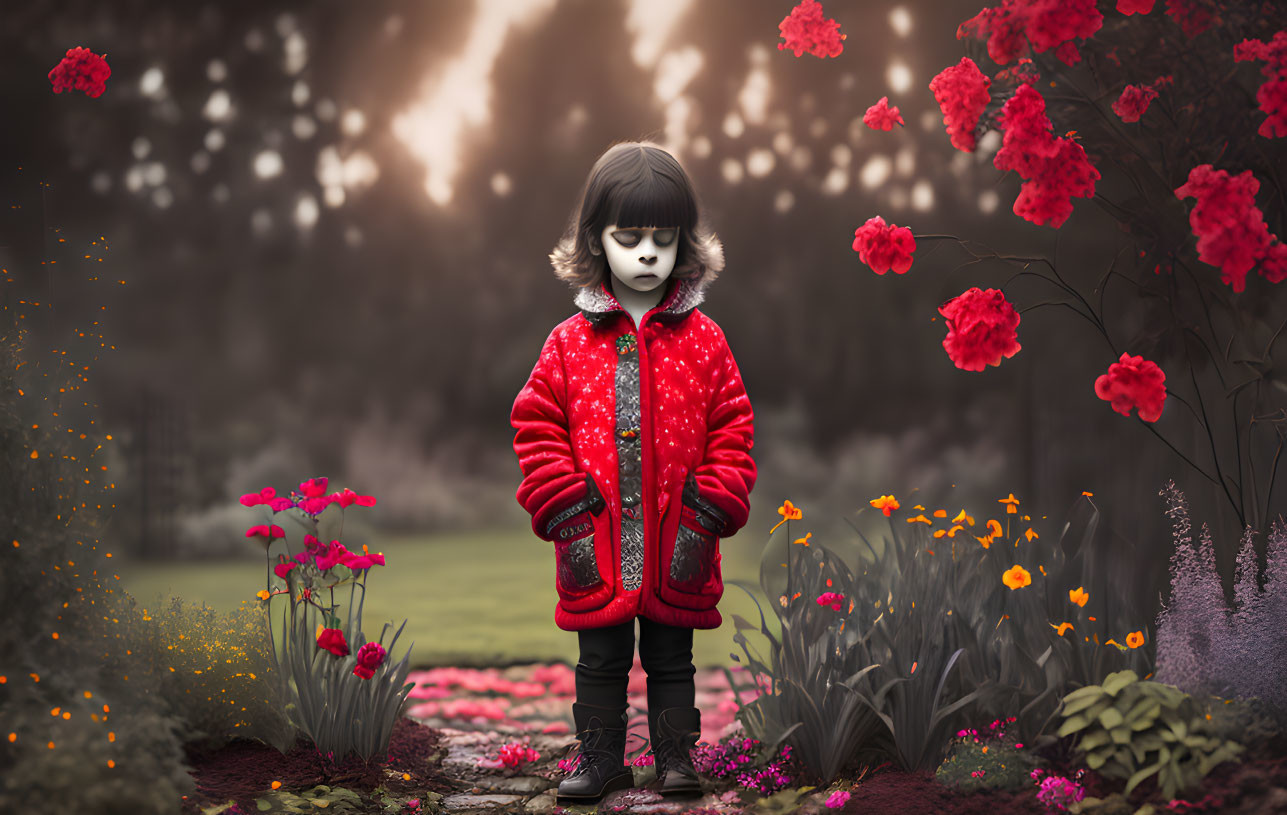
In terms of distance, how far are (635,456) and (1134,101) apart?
1.97 m

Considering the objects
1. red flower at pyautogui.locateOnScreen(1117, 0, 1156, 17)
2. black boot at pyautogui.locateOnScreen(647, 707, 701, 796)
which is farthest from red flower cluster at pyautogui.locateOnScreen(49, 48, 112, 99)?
red flower at pyautogui.locateOnScreen(1117, 0, 1156, 17)

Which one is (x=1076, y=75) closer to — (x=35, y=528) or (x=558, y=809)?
(x=558, y=809)

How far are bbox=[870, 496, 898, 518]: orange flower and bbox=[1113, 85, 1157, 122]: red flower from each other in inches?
57.2

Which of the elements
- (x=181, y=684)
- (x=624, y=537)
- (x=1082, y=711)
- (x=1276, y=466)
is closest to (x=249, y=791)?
(x=181, y=684)

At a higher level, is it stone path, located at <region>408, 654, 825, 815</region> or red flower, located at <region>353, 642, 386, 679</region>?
red flower, located at <region>353, 642, 386, 679</region>

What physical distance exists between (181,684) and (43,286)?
4.92 ft

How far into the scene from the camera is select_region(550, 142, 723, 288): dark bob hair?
3223 mm

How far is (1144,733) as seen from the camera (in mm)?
2887

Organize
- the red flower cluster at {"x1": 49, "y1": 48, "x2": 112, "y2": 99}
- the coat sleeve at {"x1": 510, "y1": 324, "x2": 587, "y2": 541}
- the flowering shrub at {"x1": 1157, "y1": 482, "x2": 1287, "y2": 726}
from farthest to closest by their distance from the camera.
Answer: the red flower cluster at {"x1": 49, "y1": 48, "x2": 112, "y2": 99} → the coat sleeve at {"x1": 510, "y1": 324, "x2": 587, "y2": 541} → the flowering shrub at {"x1": 1157, "y1": 482, "x2": 1287, "y2": 726}

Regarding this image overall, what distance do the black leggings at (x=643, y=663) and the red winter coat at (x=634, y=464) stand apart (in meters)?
0.08

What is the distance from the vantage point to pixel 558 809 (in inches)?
126

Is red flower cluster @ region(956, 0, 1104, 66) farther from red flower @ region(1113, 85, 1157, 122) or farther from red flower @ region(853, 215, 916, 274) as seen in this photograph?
red flower @ region(853, 215, 916, 274)

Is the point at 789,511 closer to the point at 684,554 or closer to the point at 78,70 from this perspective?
the point at 684,554

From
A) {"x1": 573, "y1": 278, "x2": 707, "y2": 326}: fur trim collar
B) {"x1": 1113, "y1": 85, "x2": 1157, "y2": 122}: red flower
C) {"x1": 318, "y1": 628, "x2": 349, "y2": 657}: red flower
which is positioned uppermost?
{"x1": 1113, "y1": 85, "x2": 1157, "y2": 122}: red flower
